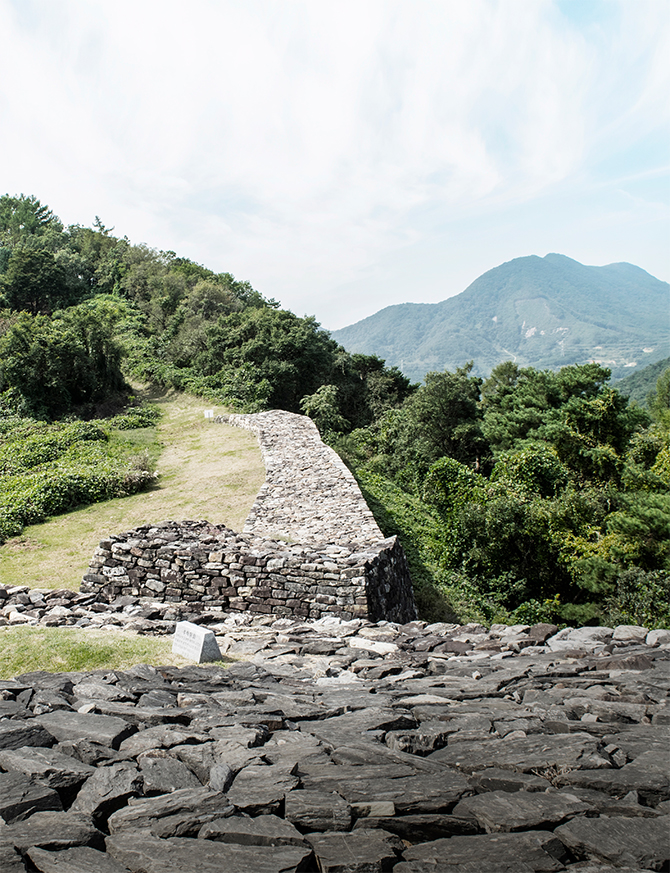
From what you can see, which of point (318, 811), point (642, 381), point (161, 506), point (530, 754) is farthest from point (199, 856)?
point (642, 381)

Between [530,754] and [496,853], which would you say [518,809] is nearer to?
[496,853]

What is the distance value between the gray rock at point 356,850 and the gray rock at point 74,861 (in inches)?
29.8

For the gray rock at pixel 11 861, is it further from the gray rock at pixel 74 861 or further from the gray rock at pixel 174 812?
the gray rock at pixel 174 812

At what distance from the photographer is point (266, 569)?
811 cm

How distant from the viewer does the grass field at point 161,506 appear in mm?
11367

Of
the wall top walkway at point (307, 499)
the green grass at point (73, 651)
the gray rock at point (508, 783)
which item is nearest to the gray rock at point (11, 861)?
the gray rock at point (508, 783)

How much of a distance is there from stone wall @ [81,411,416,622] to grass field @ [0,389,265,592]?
1.75 m

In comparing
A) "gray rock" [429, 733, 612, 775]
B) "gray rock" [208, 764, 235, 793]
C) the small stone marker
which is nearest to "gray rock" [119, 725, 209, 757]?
"gray rock" [208, 764, 235, 793]

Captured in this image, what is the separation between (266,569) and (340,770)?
5.44 m

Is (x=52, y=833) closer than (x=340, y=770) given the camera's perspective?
Yes

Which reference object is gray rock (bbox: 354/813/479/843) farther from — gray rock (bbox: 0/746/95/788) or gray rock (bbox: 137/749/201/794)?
gray rock (bbox: 0/746/95/788)

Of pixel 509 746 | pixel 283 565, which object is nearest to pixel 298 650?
pixel 283 565

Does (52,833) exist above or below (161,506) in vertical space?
below

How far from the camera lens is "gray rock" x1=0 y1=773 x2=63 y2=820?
8.00 feet
